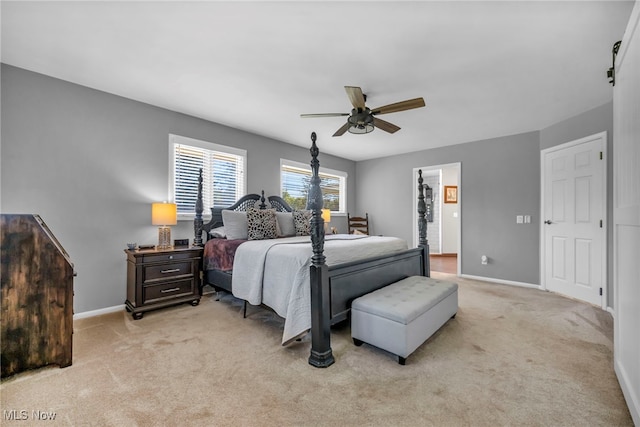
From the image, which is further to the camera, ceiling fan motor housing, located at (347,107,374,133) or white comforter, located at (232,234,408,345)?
ceiling fan motor housing, located at (347,107,374,133)

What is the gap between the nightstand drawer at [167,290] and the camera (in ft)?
9.96

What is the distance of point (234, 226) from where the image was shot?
3.66 m

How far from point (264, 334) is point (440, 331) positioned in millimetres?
1695

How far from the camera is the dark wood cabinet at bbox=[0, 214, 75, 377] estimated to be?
6.10ft

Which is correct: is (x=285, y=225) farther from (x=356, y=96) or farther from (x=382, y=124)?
(x=356, y=96)

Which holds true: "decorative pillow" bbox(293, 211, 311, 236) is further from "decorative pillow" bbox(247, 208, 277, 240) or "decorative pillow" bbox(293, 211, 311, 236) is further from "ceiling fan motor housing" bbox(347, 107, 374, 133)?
"ceiling fan motor housing" bbox(347, 107, 374, 133)

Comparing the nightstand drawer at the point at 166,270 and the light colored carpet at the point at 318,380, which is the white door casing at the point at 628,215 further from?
the nightstand drawer at the point at 166,270

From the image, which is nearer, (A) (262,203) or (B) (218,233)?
(B) (218,233)

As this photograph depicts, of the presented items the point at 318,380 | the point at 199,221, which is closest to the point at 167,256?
the point at 199,221

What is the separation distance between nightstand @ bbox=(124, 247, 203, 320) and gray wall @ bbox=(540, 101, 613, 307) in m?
5.06

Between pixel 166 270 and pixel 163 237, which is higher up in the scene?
pixel 163 237

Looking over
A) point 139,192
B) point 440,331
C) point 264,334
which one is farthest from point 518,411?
point 139,192

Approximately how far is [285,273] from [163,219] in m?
1.76

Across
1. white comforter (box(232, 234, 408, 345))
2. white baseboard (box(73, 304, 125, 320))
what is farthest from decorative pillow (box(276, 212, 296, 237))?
white baseboard (box(73, 304, 125, 320))
